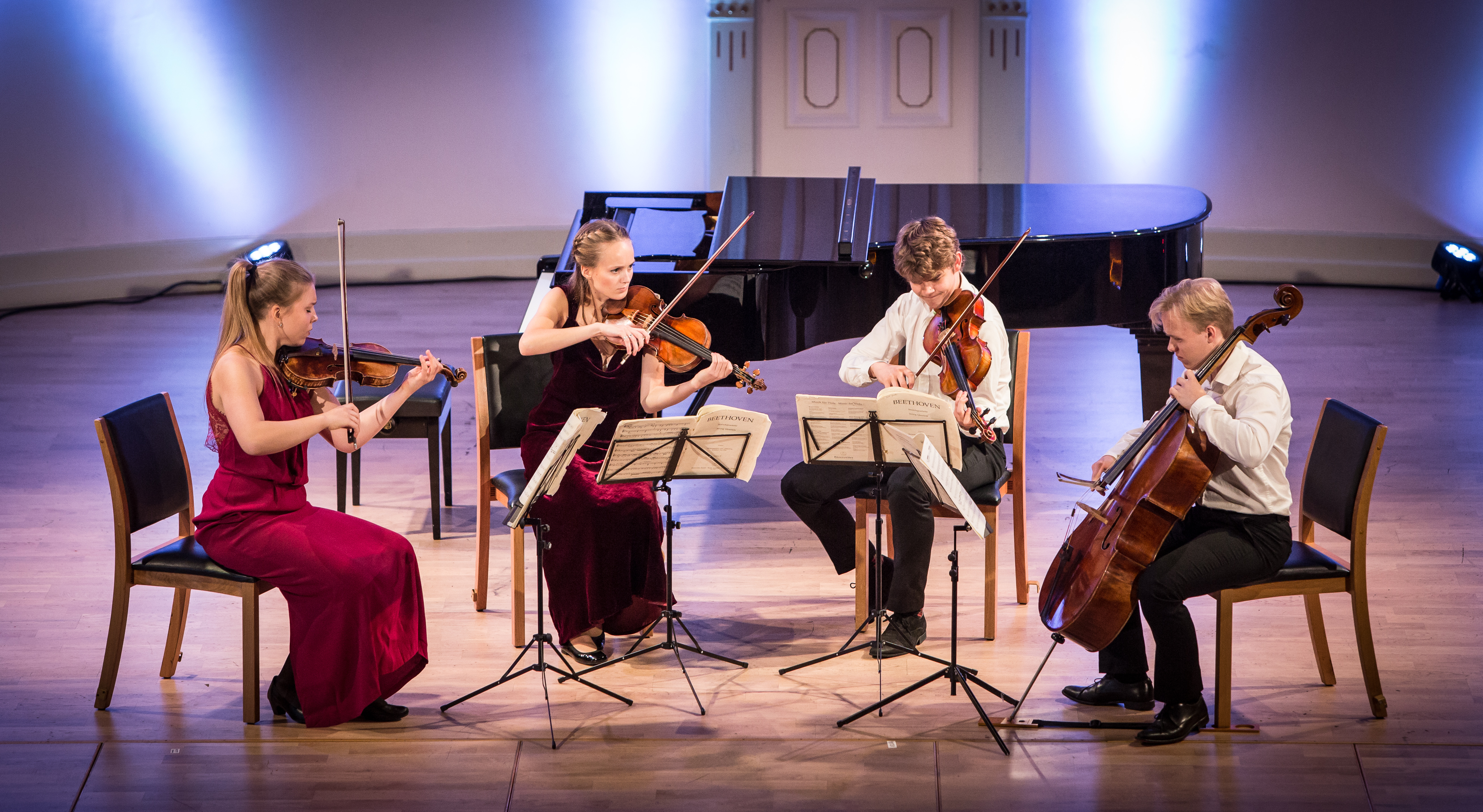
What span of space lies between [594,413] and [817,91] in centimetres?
561

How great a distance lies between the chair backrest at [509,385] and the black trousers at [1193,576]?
173cm

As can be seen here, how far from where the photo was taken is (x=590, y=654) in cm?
360

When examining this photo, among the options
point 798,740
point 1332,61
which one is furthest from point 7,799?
point 1332,61

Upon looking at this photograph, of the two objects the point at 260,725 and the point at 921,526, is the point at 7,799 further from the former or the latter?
the point at 921,526

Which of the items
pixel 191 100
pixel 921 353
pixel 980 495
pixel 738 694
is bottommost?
pixel 738 694

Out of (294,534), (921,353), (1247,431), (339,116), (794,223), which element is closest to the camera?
(1247,431)

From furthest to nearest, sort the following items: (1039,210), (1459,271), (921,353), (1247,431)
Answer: (1459,271), (1039,210), (921,353), (1247,431)

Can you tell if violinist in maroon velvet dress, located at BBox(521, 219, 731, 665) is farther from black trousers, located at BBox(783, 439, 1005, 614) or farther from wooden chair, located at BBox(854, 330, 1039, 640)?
wooden chair, located at BBox(854, 330, 1039, 640)

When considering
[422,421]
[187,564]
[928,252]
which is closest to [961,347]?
[928,252]

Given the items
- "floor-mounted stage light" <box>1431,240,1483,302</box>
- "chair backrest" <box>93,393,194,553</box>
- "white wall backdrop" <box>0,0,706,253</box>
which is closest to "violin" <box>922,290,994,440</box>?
"chair backrest" <box>93,393,194,553</box>

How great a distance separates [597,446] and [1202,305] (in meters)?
1.57

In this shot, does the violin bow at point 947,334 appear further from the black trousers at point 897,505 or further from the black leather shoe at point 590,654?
the black leather shoe at point 590,654

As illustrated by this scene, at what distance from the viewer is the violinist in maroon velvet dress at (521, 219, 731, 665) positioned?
11.6ft

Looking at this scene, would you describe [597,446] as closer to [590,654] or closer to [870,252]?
[590,654]
